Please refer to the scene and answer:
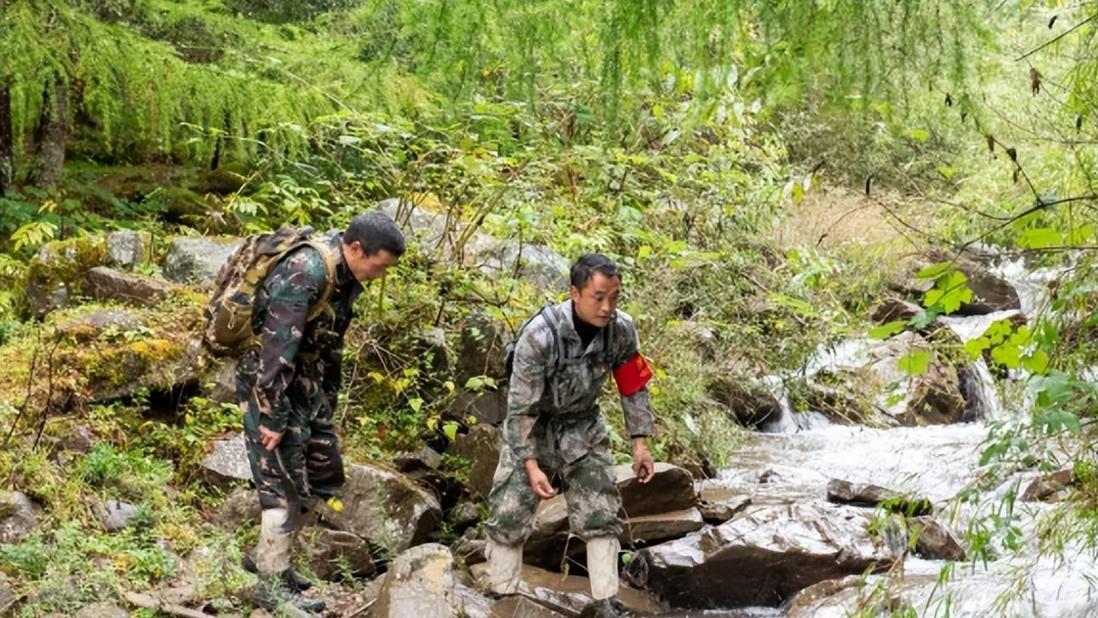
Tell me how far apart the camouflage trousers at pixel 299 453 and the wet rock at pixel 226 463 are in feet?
3.22

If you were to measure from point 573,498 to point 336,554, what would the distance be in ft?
4.94

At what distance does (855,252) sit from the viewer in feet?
24.9

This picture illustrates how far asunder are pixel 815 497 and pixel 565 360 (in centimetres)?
366

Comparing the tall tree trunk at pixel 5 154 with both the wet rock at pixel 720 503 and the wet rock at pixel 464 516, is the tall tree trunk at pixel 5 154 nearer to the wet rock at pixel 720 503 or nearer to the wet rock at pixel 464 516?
the wet rock at pixel 464 516

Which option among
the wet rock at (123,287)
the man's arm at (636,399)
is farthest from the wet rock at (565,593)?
the wet rock at (123,287)

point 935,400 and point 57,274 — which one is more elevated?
point 57,274

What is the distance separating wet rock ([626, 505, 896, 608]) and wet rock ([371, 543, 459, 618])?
141 cm

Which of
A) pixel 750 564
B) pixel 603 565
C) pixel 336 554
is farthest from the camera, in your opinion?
pixel 750 564

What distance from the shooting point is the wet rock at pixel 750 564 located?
216 inches

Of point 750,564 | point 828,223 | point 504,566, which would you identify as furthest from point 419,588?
point 828,223

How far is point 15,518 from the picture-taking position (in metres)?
4.72

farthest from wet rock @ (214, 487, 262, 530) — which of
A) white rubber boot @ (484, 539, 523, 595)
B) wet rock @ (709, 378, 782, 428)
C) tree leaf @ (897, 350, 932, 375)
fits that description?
wet rock @ (709, 378, 782, 428)

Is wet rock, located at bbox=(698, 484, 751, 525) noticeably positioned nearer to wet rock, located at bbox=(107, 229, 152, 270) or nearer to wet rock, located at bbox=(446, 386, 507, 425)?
wet rock, located at bbox=(446, 386, 507, 425)

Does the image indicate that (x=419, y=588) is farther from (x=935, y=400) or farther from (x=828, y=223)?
(x=828, y=223)
